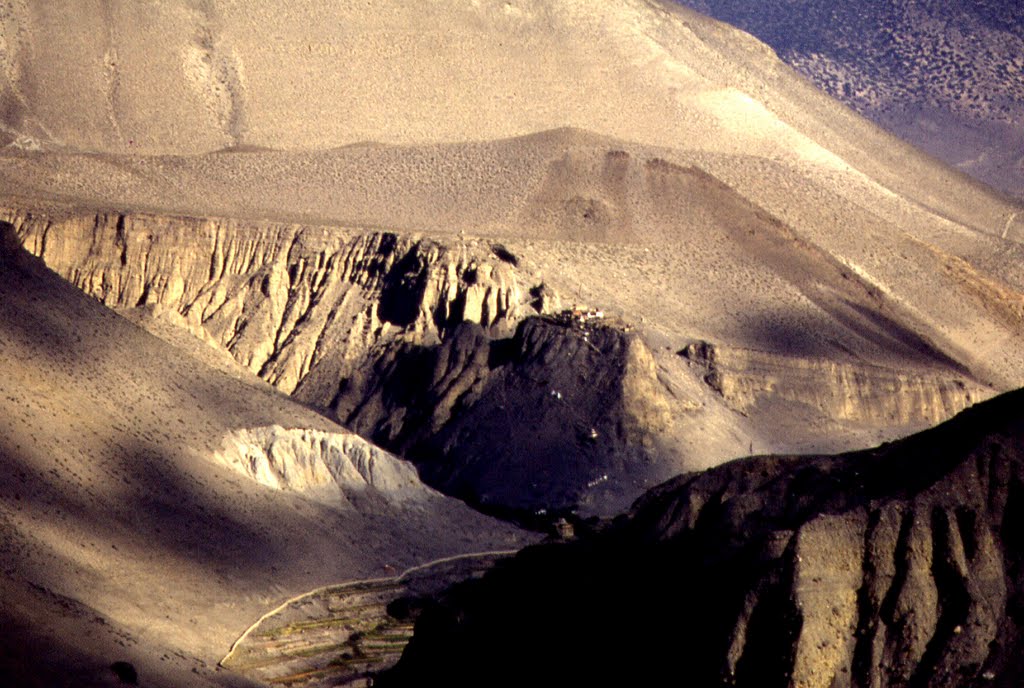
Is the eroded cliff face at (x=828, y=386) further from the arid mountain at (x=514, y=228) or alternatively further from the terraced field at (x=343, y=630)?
the terraced field at (x=343, y=630)

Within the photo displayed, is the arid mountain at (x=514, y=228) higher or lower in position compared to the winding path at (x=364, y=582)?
lower

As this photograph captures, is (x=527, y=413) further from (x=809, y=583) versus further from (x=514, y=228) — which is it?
(x=809, y=583)

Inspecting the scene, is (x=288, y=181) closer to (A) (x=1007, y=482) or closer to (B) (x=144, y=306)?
(B) (x=144, y=306)

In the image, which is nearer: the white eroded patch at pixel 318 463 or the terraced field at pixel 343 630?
the terraced field at pixel 343 630

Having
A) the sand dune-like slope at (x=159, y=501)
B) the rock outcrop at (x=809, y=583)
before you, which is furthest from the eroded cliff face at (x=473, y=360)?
the rock outcrop at (x=809, y=583)

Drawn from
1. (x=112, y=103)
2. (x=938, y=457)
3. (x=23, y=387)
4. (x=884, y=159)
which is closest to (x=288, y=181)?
(x=112, y=103)

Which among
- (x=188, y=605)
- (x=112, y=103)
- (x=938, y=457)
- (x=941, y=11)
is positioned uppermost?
(x=938, y=457)

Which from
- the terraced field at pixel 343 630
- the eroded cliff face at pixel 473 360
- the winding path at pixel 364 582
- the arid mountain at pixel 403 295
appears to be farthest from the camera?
the eroded cliff face at pixel 473 360
